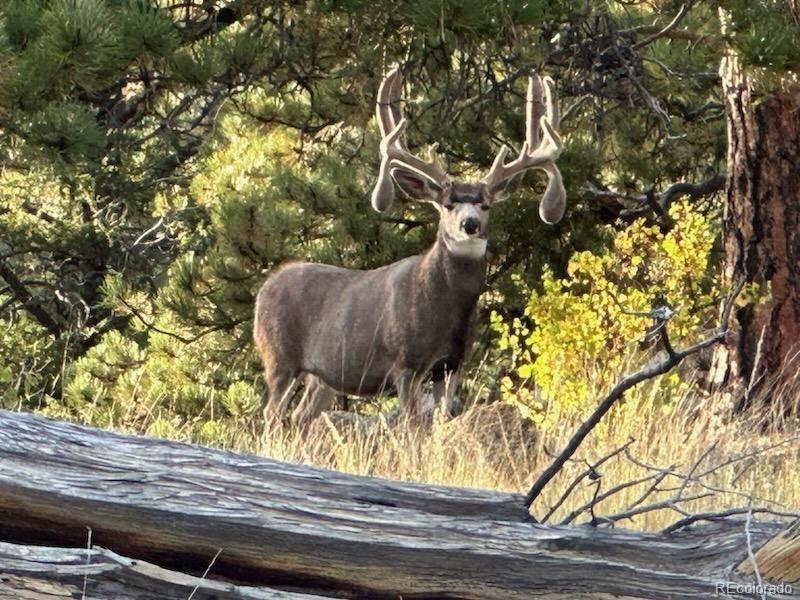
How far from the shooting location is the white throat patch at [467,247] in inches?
402

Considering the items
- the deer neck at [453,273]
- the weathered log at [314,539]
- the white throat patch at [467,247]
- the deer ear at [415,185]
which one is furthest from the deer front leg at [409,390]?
the weathered log at [314,539]

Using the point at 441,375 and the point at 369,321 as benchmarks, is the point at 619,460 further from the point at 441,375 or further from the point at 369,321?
the point at 369,321

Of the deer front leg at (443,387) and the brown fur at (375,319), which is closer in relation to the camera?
the deer front leg at (443,387)

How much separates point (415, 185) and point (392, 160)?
0.28 m

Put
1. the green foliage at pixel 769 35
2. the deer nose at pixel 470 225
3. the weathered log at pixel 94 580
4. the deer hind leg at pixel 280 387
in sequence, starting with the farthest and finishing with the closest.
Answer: the deer hind leg at pixel 280 387 < the deer nose at pixel 470 225 < the green foliage at pixel 769 35 < the weathered log at pixel 94 580

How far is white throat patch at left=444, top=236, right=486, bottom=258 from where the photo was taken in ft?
33.5

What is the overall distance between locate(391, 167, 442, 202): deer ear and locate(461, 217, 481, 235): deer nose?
42 cm

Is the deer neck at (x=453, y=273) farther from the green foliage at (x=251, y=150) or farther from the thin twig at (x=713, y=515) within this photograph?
the thin twig at (x=713, y=515)

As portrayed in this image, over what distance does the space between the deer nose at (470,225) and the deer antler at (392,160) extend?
1.31 ft

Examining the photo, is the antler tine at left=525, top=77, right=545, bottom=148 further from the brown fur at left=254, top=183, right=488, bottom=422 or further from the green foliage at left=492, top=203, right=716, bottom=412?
the green foliage at left=492, top=203, right=716, bottom=412

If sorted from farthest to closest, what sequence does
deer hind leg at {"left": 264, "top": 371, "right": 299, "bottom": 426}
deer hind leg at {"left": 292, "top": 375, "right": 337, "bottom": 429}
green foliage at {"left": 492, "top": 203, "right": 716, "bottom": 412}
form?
deer hind leg at {"left": 292, "top": 375, "right": 337, "bottom": 429} → deer hind leg at {"left": 264, "top": 371, "right": 299, "bottom": 426} → green foliage at {"left": 492, "top": 203, "right": 716, "bottom": 412}

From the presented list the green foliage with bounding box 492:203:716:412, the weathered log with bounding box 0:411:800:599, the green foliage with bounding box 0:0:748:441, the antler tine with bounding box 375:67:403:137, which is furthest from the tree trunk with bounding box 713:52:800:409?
the weathered log with bounding box 0:411:800:599

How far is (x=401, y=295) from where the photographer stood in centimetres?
1055

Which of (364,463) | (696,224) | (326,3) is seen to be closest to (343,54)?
(326,3)
